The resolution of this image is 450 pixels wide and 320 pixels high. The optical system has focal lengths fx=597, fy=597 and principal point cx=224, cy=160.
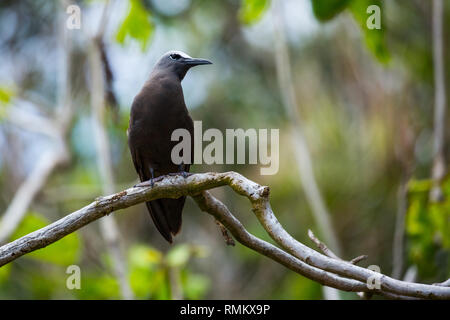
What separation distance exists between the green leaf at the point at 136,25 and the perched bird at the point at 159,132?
1.44ft

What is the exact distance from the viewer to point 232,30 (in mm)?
8516

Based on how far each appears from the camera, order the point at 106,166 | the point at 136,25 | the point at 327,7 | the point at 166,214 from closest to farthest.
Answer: the point at 327,7, the point at 166,214, the point at 136,25, the point at 106,166

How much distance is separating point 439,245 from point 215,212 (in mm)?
2771

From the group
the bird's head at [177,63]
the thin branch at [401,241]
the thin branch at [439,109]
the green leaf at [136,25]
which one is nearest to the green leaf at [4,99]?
the green leaf at [136,25]

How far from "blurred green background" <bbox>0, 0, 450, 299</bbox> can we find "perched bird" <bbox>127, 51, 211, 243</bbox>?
1119mm

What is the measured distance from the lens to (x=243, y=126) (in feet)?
26.9

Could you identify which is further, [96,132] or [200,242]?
[200,242]

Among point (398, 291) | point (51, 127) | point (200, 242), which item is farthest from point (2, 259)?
point (200, 242)

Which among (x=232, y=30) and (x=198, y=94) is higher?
(x=232, y=30)

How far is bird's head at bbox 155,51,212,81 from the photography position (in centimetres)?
522

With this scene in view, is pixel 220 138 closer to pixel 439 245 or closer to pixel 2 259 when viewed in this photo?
pixel 439 245

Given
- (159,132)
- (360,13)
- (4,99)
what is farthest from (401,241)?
(4,99)

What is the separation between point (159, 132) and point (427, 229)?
2.48 metres

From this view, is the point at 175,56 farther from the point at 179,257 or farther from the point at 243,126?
the point at 243,126
